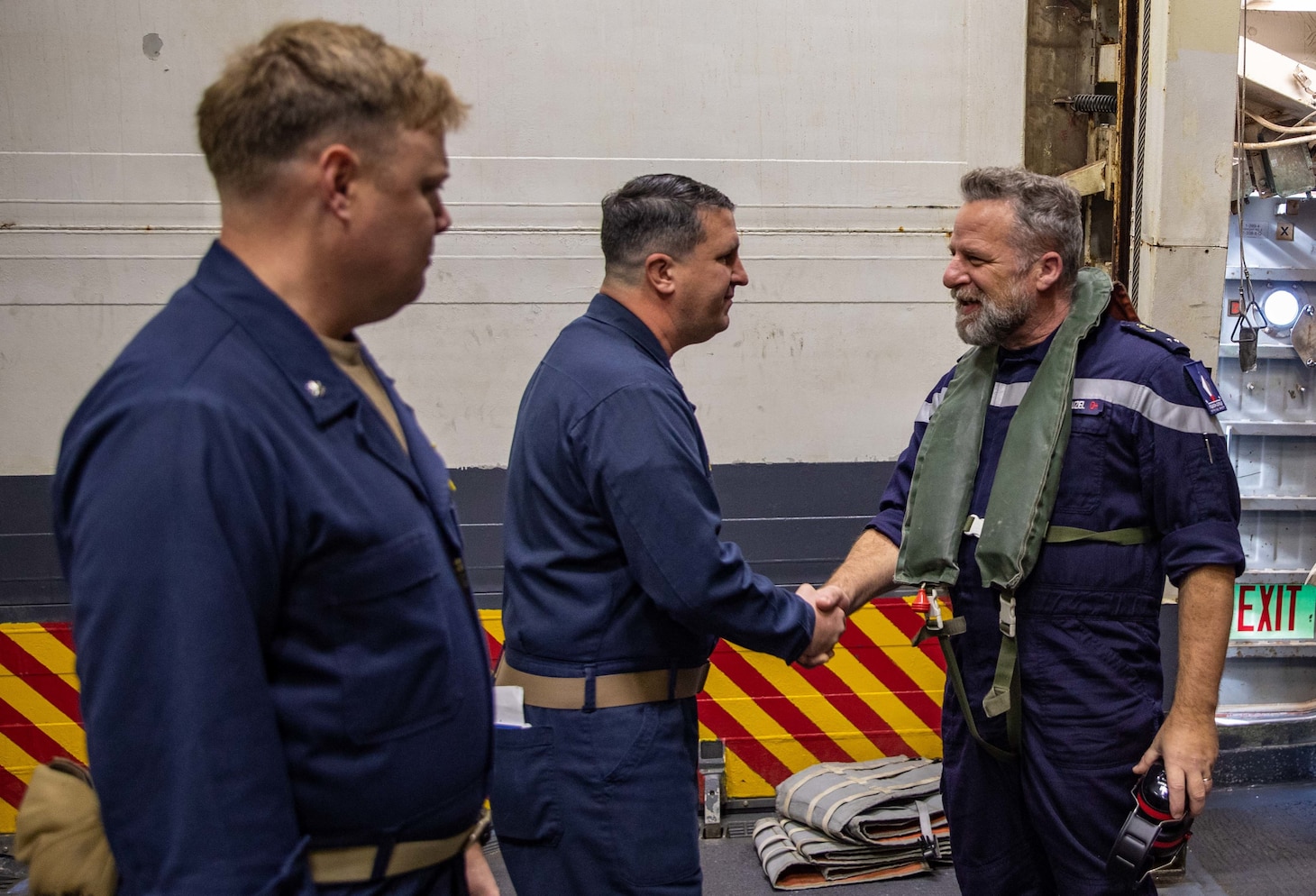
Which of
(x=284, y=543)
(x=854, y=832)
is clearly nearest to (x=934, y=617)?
(x=854, y=832)

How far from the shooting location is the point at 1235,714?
477 centimetres

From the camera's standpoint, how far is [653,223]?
2379mm

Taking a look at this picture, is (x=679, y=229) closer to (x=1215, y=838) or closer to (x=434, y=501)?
(x=434, y=501)

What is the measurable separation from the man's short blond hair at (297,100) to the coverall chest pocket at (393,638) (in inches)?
16.6

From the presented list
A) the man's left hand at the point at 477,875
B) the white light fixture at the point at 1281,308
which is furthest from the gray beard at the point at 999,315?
the white light fixture at the point at 1281,308

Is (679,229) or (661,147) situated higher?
(661,147)

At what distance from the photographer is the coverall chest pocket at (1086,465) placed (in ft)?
7.83

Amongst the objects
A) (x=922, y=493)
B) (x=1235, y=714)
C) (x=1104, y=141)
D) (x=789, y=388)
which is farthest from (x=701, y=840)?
(x=1104, y=141)

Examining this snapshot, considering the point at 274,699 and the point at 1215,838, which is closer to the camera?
the point at 274,699

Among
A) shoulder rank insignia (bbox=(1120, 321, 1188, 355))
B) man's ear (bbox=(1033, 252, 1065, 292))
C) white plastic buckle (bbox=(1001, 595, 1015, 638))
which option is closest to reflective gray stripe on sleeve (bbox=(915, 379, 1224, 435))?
shoulder rank insignia (bbox=(1120, 321, 1188, 355))

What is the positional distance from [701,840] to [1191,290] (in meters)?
2.75

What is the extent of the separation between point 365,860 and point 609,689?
1034 millimetres

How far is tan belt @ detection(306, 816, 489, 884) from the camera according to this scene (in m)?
1.15

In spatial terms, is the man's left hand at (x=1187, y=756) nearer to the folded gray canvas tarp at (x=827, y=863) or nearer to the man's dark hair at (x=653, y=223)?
the man's dark hair at (x=653, y=223)
